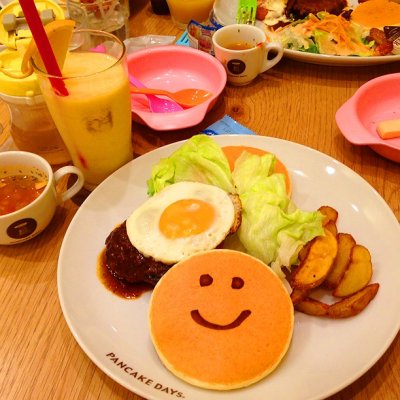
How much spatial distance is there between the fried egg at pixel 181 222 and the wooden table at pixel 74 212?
0.36 meters

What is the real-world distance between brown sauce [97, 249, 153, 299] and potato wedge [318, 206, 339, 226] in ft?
2.11

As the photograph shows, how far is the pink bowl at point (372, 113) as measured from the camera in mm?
1722

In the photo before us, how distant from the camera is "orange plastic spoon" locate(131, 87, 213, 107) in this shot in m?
2.00

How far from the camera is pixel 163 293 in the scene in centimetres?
124

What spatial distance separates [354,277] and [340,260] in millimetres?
65

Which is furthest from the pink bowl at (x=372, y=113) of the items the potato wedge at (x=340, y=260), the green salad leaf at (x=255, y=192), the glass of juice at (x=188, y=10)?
Result: the glass of juice at (x=188, y=10)

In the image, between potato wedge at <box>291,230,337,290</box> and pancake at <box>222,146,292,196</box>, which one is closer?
potato wedge at <box>291,230,337,290</box>

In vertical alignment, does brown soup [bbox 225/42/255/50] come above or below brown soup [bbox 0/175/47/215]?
above

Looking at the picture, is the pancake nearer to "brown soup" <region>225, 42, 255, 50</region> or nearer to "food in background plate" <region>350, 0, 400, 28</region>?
"brown soup" <region>225, 42, 255, 50</region>

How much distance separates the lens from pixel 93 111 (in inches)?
57.4

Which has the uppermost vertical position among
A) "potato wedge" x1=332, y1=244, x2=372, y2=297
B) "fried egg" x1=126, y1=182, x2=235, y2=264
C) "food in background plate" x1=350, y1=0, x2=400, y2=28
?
"food in background plate" x1=350, y1=0, x2=400, y2=28

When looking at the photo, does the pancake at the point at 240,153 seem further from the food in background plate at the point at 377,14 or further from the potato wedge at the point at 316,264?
the food in background plate at the point at 377,14

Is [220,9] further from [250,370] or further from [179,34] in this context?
[250,370]

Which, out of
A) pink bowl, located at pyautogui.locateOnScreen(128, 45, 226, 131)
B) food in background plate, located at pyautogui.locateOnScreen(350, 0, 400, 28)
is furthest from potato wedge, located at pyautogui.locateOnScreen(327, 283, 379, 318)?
food in background plate, located at pyautogui.locateOnScreen(350, 0, 400, 28)
